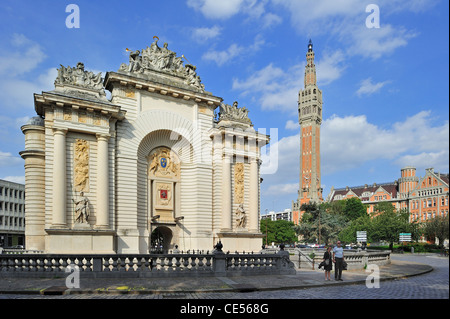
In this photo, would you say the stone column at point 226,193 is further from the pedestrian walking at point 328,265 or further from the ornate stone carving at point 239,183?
the pedestrian walking at point 328,265

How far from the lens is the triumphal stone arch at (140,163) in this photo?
93.7 feet

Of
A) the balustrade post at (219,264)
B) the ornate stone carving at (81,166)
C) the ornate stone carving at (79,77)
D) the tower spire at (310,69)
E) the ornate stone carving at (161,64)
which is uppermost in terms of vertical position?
the tower spire at (310,69)

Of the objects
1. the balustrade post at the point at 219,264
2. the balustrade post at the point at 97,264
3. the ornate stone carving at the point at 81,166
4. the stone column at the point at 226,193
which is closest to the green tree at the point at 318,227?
the stone column at the point at 226,193

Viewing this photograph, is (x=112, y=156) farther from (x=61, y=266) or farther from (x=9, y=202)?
(x=9, y=202)

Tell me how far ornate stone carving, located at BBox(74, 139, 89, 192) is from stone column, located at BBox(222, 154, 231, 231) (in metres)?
12.6

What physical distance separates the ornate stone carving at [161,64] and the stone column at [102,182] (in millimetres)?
7562

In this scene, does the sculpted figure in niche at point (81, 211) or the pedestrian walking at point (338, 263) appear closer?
the pedestrian walking at point (338, 263)

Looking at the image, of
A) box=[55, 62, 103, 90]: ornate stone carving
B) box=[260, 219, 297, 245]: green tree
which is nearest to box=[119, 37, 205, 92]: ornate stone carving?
box=[55, 62, 103, 90]: ornate stone carving

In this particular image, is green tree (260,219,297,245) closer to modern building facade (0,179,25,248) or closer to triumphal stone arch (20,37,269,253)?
modern building facade (0,179,25,248)

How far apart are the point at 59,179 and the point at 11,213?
57.1 metres

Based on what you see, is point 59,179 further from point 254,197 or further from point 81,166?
point 254,197

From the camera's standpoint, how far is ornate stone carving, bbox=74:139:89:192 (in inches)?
1149
